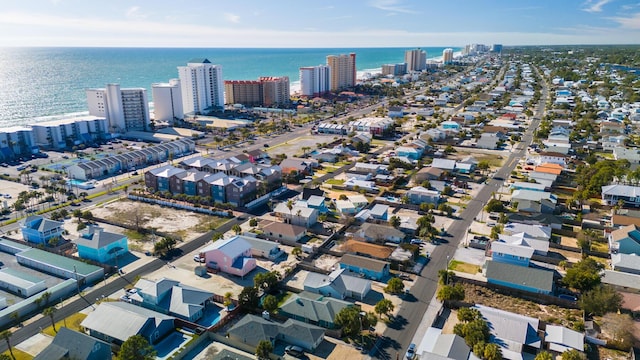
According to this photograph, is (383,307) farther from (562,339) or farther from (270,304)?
(562,339)

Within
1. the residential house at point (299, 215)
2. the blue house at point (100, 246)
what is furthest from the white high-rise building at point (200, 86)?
the blue house at point (100, 246)

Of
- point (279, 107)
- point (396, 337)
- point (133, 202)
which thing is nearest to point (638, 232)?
point (396, 337)

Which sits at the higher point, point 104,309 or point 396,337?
point 104,309

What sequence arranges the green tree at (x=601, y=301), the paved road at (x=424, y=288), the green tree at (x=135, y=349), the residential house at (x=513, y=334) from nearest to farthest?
1. the green tree at (x=135, y=349)
2. the residential house at (x=513, y=334)
3. the paved road at (x=424, y=288)
4. the green tree at (x=601, y=301)

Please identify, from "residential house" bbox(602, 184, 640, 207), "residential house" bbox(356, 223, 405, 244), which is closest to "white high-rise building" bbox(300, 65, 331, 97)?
"residential house" bbox(602, 184, 640, 207)

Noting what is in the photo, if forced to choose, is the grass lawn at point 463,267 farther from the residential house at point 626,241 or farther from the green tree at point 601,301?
the residential house at point 626,241

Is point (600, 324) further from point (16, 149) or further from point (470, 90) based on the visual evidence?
point (470, 90)

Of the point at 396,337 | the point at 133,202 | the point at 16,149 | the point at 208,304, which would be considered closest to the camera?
the point at 396,337
